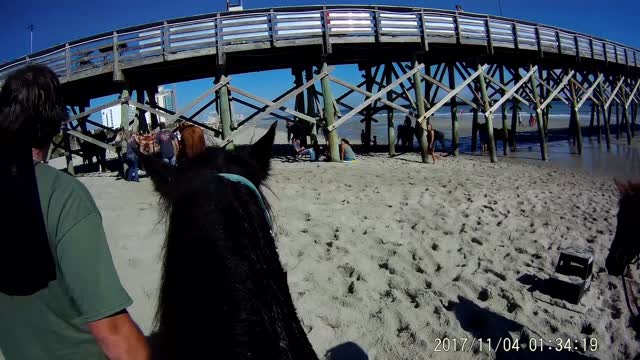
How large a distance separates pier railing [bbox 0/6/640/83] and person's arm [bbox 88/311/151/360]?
8.37m

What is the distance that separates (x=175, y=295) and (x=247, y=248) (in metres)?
0.22

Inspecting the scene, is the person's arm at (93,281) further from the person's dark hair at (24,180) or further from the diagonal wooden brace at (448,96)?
the diagonal wooden brace at (448,96)

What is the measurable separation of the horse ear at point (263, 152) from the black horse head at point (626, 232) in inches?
86.3

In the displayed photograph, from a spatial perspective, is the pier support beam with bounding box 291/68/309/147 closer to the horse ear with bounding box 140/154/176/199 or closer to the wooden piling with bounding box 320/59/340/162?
the wooden piling with bounding box 320/59/340/162

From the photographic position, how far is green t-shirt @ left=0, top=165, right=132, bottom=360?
80cm

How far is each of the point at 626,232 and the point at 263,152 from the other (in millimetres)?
2304

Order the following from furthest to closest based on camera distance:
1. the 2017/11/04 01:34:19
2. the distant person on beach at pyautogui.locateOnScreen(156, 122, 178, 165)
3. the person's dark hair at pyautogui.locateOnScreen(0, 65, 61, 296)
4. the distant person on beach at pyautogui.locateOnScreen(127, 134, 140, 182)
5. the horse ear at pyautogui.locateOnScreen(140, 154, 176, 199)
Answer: the distant person on beach at pyautogui.locateOnScreen(127, 134, 140, 182), the distant person on beach at pyautogui.locateOnScreen(156, 122, 178, 165), the 2017/11/04 01:34:19, the horse ear at pyautogui.locateOnScreen(140, 154, 176, 199), the person's dark hair at pyautogui.locateOnScreen(0, 65, 61, 296)

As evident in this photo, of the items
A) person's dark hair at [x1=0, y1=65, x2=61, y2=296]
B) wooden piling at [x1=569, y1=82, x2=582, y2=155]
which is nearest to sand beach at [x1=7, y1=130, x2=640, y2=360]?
person's dark hair at [x1=0, y1=65, x2=61, y2=296]

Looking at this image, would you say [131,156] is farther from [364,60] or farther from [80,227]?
[364,60]

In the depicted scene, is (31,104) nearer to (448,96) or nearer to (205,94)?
(205,94)

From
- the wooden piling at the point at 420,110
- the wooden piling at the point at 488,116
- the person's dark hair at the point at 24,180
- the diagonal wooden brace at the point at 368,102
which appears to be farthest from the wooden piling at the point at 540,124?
the person's dark hair at the point at 24,180

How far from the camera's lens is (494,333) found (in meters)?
2.65

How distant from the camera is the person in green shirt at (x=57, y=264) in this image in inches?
31.0

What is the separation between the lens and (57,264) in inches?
31.6
